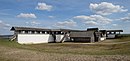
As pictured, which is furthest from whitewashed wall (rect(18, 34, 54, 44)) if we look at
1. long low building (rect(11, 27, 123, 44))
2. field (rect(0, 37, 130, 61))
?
field (rect(0, 37, 130, 61))

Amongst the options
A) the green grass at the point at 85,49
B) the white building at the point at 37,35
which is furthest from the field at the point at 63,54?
the white building at the point at 37,35

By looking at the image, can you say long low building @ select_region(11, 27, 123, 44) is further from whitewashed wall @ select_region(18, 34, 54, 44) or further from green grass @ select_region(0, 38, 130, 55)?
green grass @ select_region(0, 38, 130, 55)

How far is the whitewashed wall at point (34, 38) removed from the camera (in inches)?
2259

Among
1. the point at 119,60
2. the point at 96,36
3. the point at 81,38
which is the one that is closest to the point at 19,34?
the point at 81,38

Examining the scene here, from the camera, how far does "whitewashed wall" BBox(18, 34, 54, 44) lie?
188 feet

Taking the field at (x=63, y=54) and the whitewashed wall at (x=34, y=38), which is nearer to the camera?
the field at (x=63, y=54)

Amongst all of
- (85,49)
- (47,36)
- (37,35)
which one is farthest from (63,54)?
(47,36)

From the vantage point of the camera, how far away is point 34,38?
62094 millimetres

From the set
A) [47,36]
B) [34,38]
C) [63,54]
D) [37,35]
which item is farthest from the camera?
[47,36]

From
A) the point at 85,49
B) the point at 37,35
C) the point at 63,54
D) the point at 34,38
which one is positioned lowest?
the point at 85,49

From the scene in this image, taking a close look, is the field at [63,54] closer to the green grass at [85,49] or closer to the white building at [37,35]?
the green grass at [85,49]

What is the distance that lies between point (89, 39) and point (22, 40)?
2364 cm

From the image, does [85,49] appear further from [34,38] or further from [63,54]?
[34,38]

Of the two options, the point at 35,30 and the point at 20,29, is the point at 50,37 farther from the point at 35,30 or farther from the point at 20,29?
the point at 20,29
